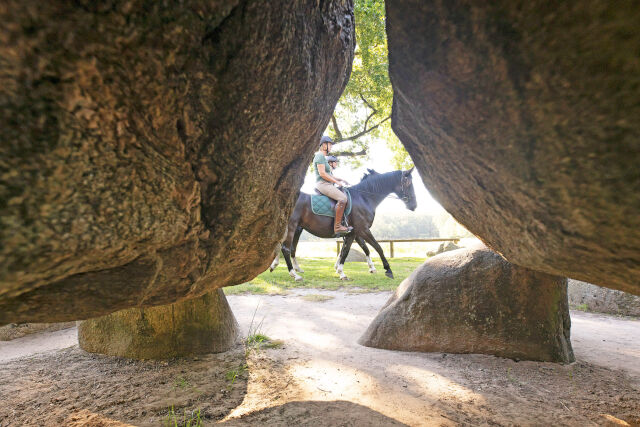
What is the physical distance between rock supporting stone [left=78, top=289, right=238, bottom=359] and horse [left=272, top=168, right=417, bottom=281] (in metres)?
5.02

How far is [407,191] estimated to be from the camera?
8547 mm

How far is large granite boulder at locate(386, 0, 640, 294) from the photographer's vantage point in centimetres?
102

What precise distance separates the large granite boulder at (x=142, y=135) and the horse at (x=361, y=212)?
21.2ft

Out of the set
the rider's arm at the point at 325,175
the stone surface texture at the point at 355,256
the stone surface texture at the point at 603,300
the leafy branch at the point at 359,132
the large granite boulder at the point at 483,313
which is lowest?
the stone surface texture at the point at 355,256

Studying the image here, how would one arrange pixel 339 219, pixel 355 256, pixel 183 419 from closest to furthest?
pixel 183 419, pixel 339 219, pixel 355 256

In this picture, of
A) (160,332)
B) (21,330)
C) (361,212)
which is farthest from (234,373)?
(361,212)

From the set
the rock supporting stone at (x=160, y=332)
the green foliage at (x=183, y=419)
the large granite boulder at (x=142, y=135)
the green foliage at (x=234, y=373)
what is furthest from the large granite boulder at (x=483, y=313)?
the large granite boulder at (x=142, y=135)

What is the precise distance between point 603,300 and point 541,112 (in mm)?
5676

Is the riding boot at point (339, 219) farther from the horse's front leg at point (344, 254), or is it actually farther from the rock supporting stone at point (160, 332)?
the rock supporting stone at point (160, 332)

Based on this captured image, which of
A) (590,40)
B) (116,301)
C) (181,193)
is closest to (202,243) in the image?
(181,193)

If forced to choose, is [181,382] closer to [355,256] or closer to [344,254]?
[344,254]

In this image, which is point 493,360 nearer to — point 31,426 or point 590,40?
point 590,40

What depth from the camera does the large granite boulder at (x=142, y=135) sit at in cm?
94

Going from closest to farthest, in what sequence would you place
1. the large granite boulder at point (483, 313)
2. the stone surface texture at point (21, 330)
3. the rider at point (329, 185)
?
the large granite boulder at point (483, 313), the stone surface texture at point (21, 330), the rider at point (329, 185)
